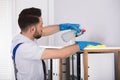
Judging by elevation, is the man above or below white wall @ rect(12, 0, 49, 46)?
below

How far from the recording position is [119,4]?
8.50 feet

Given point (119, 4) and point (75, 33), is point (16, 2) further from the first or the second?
Result: point (75, 33)

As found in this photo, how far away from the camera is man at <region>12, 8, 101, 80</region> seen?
5.06 ft

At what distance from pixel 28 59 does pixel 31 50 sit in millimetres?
111

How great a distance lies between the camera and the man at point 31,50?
5.06 ft

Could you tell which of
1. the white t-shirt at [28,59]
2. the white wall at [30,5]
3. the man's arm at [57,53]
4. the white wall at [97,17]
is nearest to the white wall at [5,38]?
the white wall at [30,5]

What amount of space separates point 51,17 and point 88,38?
30.8 inches

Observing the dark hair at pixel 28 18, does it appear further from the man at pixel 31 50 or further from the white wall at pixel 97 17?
the white wall at pixel 97 17

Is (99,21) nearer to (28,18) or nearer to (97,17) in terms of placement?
(97,17)

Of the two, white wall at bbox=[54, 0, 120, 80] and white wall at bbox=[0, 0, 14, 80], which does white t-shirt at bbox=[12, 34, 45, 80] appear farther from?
white wall at bbox=[0, 0, 14, 80]

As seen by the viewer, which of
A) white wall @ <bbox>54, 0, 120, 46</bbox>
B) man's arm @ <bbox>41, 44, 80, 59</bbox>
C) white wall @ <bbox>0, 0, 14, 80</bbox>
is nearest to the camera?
man's arm @ <bbox>41, 44, 80, 59</bbox>

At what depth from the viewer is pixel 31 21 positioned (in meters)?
1.64

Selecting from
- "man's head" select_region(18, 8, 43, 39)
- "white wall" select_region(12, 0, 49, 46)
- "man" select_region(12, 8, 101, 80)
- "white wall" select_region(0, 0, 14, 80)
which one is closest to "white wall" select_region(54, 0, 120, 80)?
"white wall" select_region(12, 0, 49, 46)

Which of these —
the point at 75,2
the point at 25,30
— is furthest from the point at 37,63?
the point at 75,2
